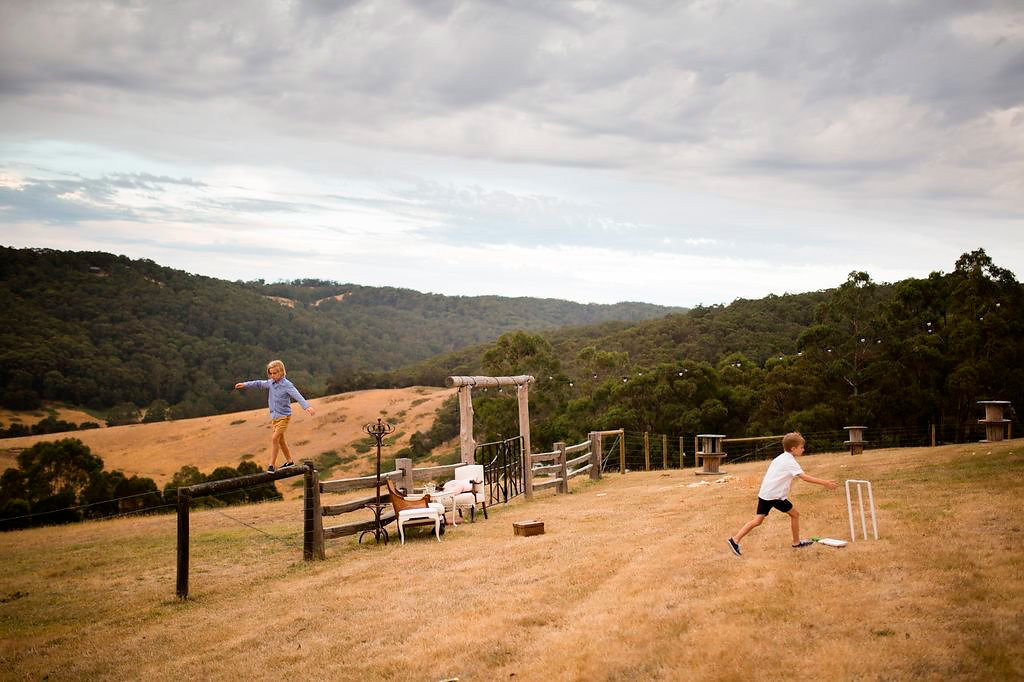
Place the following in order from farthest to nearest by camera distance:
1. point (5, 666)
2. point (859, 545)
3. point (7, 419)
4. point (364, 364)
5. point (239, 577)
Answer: point (364, 364)
point (7, 419)
point (239, 577)
point (859, 545)
point (5, 666)

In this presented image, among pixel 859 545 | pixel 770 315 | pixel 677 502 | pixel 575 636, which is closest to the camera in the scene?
pixel 575 636

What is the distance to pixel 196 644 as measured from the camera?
8.34 meters

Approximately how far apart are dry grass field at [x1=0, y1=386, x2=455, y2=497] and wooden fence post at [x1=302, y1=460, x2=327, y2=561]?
152ft

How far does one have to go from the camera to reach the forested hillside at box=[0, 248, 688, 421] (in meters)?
78.4

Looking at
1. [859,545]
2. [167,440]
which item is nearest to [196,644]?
[859,545]

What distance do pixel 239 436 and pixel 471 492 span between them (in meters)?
62.4

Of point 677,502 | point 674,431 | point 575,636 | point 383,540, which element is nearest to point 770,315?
point 674,431

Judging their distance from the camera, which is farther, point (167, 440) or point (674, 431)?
point (167, 440)

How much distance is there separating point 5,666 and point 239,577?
138 inches

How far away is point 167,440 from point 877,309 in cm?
6051

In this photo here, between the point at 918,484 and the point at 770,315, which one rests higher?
the point at 770,315

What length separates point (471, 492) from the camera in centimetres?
1484

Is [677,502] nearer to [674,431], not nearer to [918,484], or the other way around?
[918,484]

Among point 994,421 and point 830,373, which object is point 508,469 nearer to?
point 994,421
